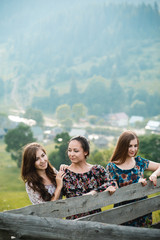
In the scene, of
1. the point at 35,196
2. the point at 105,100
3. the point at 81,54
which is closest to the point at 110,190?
the point at 35,196

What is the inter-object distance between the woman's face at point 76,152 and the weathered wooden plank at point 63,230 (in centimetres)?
76

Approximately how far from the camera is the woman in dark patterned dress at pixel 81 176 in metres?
2.01

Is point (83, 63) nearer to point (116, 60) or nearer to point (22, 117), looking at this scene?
point (116, 60)

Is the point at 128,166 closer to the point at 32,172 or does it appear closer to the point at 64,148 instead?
the point at 32,172

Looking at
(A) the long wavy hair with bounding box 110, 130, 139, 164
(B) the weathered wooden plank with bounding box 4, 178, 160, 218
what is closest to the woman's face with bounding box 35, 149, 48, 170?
(B) the weathered wooden plank with bounding box 4, 178, 160, 218

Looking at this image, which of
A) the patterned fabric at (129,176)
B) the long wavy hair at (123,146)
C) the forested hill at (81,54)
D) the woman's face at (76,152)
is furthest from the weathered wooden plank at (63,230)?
the forested hill at (81,54)

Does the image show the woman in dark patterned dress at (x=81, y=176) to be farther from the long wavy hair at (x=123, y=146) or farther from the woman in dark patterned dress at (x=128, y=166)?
the long wavy hair at (x=123, y=146)

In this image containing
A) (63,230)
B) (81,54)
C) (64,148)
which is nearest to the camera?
(63,230)

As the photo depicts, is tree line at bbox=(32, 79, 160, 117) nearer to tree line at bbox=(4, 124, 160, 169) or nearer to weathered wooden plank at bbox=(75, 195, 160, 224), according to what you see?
tree line at bbox=(4, 124, 160, 169)

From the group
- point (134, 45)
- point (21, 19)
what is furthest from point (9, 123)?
point (21, 19)

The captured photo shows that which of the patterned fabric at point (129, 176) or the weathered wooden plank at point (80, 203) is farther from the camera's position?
the patterned fabric at point (129, 176)

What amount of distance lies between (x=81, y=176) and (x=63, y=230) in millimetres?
728

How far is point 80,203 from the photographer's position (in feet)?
5.65

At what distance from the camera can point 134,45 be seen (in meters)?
88.2
